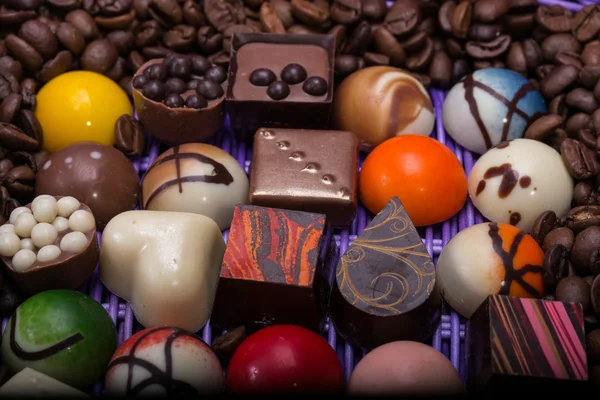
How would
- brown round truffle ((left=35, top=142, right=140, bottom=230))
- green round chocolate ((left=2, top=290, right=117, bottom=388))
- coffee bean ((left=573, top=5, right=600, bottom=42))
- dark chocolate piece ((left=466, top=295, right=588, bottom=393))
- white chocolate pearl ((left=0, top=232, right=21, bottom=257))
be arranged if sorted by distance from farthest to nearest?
coffee bean ((left=573, top=5, right=600, bottom=42)), brown round truffle ((left=35, top=142, right=140, bottom=230)), white chocolate pearl ((left=0, top=232, right=21, bottom=257)), green round chocolate ((left=2, top=290, right=117, bottom=388)), dark chocolate piece ((left=466, top=295, right=588, bottom=393))

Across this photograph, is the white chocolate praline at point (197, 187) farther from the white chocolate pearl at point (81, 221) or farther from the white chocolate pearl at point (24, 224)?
the white chocolate pearl at point (24, 224)

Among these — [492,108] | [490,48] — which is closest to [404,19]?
[490,48]

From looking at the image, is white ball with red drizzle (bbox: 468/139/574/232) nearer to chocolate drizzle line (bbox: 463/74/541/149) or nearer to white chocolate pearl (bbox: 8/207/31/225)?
chocolate drizzle line (bbox: 463/74/541/149)

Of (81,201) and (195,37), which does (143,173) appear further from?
(195,37)

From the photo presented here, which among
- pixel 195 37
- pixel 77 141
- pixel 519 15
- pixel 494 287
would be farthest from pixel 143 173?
pixel 519 15

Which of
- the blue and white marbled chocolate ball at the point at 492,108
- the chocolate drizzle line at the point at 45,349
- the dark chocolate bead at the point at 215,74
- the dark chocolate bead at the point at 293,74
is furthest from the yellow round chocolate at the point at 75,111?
the blue and white marbled chocolate ball at the point at 492,108

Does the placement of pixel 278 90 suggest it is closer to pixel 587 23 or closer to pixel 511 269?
pixel 511 269

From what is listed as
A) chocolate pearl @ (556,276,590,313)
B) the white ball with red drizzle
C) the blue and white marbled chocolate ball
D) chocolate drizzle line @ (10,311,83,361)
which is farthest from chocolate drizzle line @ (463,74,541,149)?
chocolate drizzle line @ (10,311,83,361)
